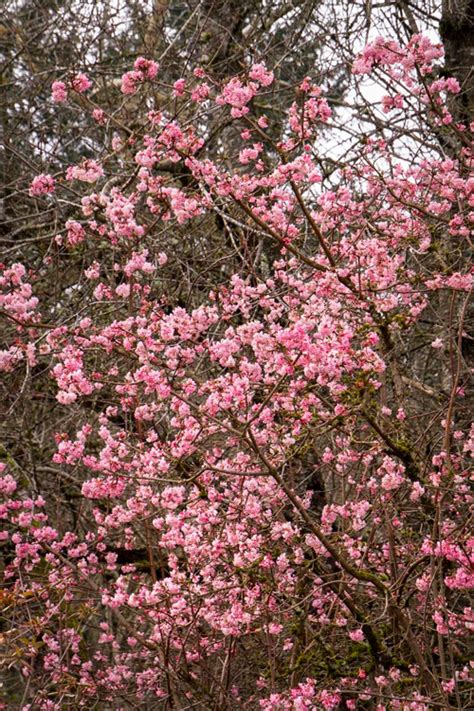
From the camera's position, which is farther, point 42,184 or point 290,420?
point 42,184

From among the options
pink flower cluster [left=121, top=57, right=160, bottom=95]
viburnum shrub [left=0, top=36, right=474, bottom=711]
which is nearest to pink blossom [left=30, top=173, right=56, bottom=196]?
viburnum shrub [left=0, top=36, right=474, bottom=711]

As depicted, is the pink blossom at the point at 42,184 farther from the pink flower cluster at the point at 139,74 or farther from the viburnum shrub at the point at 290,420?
the pink flower cluster at the point at 139,74

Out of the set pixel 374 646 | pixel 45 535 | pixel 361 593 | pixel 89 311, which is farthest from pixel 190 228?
pixel 374 646

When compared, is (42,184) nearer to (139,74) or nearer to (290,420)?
(139,74)

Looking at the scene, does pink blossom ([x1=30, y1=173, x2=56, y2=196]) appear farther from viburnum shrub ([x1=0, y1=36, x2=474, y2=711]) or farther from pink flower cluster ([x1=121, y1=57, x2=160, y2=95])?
pink flower cluster ([x1=121, y1=57, x2=160, y2=95])

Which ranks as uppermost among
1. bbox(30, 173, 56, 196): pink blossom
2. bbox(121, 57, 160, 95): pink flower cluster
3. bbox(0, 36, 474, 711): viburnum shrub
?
bbox(121, 57, 160, 95): pink flower cluster

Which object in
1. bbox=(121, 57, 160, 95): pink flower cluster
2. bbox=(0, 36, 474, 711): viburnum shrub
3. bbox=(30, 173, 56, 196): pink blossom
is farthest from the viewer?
bbox=(30, 173, 56, 196): pink blossom

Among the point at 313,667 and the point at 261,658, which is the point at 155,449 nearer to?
the point at 313,667

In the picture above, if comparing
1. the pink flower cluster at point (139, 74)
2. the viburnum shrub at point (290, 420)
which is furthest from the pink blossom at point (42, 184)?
the pink flower cluster at point (139, 74)

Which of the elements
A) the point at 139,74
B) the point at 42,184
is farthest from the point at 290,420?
the point at 139,74

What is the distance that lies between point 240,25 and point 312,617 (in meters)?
4.65

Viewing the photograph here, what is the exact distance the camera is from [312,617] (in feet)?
15.3

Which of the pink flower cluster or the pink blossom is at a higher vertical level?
the pink flower cluster

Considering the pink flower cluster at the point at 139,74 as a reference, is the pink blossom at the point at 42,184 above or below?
below
